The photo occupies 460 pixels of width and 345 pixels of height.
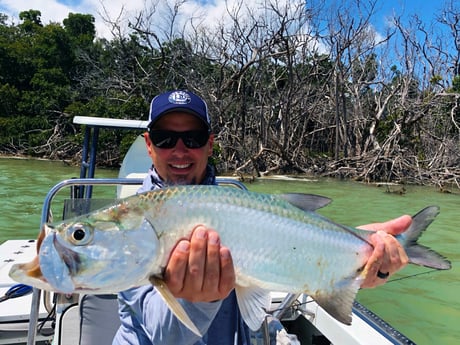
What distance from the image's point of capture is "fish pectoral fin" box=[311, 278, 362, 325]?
1684 millimetres

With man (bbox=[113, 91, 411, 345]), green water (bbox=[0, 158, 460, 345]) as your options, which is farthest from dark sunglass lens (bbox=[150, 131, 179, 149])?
green water (bbox=[0, 158, 460, 345])

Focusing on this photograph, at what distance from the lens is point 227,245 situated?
4.96 feet

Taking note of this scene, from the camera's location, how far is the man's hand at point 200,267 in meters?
1.46

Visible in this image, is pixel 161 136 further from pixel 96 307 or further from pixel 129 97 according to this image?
pixel 129 97

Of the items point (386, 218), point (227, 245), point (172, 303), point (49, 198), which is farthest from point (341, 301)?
point (386, 218)

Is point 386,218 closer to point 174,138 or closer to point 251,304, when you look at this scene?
point 174,138

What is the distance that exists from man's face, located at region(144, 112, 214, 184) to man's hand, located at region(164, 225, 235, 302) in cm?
67

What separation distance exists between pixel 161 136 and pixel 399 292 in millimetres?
5459

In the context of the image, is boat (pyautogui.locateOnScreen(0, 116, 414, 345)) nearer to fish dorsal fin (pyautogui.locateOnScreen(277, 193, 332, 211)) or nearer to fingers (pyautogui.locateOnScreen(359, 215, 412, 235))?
fingers (pyautogui.locateOnScreen(359, 215, 412, 235))

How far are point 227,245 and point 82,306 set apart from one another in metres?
1.44

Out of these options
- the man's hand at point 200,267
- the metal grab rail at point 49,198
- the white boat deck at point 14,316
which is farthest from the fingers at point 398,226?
the white boat deck at point 14,316

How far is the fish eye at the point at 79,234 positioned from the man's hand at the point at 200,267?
28 centimetres

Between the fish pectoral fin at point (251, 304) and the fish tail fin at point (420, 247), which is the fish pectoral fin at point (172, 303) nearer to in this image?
the fish pectoral fin at point (251, 304)

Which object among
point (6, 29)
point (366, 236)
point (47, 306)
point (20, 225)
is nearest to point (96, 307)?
point (47, 306)
